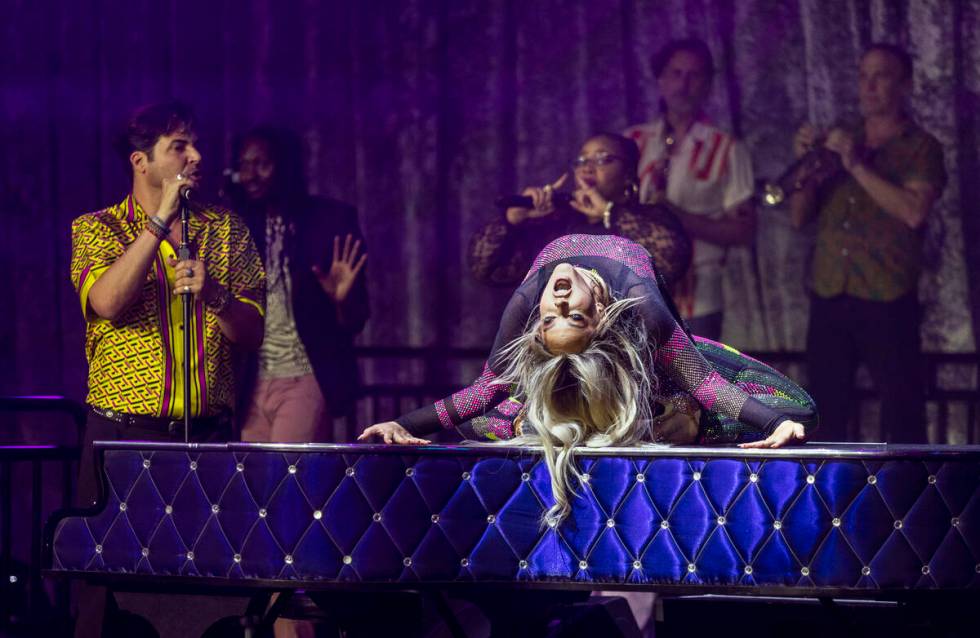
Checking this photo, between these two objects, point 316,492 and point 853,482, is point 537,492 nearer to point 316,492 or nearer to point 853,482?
point 316,492

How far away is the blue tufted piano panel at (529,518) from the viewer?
6.36 ft

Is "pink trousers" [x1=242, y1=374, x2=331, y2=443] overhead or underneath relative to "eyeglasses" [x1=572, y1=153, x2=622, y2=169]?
underneath

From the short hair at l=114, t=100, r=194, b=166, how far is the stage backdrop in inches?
86.0

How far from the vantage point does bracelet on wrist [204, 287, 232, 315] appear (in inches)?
121

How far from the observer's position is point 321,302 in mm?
5457

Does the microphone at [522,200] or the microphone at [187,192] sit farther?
the microphone at [522,200]

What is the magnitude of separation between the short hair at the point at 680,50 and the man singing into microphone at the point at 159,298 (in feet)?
8.50

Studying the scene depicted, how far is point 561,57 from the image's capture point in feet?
17.8

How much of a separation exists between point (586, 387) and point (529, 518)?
0.36 meters

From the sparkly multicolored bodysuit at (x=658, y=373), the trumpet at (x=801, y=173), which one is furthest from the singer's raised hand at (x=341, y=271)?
the sparkly multicolored bodysuit at (x=658, y=373)

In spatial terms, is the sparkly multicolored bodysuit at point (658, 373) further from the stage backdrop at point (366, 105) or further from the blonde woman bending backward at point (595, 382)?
the stage backdrop at point (366, 105)

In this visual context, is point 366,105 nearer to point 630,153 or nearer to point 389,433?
point 630,153

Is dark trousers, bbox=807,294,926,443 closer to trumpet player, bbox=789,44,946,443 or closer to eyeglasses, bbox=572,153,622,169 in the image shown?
→ trumpet player, bbox=789,44,946,443

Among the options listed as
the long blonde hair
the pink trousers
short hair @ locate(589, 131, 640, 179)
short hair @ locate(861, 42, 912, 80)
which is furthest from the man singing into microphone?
short hair @ locate(861, 42, 912, 80)
